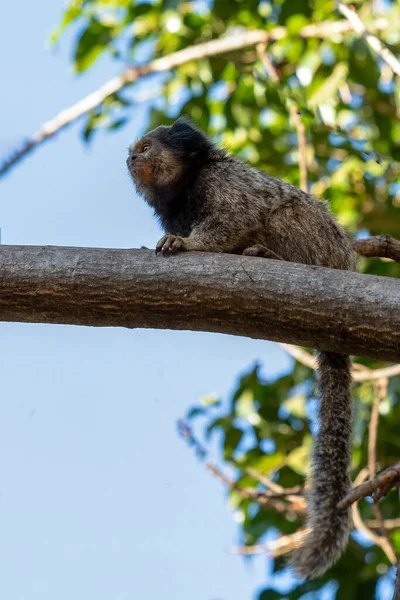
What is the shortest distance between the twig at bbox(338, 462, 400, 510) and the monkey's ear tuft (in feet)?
7.18

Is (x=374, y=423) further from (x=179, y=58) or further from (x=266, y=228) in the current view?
(x=179, y=58)

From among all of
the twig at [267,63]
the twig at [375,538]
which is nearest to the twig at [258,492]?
the twig at [375,538]

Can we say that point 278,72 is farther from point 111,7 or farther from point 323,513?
point 323,513

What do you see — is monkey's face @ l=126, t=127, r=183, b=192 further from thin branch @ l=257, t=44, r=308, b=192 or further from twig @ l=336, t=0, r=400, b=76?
twig @ l=336, t=0, r=400, b=76

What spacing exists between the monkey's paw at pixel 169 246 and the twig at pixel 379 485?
3.83 feet

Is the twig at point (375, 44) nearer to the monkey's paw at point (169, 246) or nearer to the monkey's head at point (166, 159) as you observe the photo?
the monkey's head at point (166, 159)

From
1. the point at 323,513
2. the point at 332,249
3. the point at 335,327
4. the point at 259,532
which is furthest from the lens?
the point at 259,532

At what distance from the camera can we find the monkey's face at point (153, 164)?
468 cm

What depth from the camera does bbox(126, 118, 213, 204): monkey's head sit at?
4.68 meters

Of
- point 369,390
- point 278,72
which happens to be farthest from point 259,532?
point 278,72

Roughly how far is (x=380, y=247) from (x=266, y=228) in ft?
1.85

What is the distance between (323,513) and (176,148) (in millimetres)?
2136

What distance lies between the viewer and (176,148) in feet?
15.6

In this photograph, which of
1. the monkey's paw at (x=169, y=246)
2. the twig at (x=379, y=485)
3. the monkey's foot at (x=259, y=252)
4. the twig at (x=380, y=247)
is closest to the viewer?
the twig at (x=379, y=485)
